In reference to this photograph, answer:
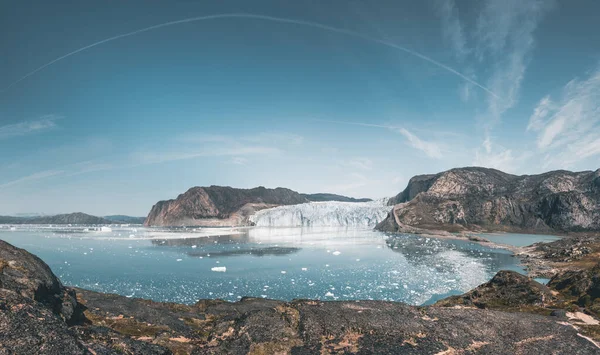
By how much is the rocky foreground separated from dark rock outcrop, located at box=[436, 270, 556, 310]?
5205 millimetres

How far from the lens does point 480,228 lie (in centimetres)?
16662

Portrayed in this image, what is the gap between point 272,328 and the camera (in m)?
14.7

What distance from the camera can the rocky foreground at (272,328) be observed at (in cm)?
1079

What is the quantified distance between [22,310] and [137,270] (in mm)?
45873

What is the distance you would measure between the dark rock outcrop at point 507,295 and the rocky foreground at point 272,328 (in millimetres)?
5205

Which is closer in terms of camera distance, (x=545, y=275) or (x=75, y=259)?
(x=545, y=275)

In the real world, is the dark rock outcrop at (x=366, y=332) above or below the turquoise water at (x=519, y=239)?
above

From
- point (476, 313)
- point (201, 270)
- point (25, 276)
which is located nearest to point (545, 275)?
point (476, 313)

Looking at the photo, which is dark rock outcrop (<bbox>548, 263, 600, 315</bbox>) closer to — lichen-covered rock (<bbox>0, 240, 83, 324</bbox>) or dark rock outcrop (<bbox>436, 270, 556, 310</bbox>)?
dark rock outcrop (<bbox>436, 270, 556, 310</bbox>)

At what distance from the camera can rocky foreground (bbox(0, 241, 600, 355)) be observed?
1079cm

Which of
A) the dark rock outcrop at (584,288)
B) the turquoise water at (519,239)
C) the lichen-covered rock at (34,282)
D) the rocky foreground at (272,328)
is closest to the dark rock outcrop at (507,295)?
the dark rock outcrop at (584,288)

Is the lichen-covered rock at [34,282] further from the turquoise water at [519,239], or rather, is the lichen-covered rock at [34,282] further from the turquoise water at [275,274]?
the turquoise water at [519,239]

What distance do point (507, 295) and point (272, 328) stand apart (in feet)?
68.8

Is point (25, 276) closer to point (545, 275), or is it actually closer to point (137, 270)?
point (137, 270)
